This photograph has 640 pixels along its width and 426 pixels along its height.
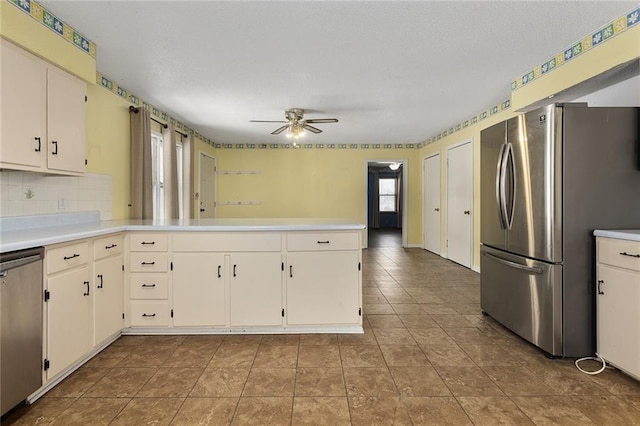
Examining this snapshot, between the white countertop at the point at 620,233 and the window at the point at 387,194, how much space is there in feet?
34.9

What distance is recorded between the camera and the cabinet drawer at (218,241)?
101 inches

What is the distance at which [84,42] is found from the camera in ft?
8.22

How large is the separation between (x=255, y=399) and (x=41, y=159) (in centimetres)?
211

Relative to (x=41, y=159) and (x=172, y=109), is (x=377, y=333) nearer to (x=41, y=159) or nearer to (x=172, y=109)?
(x=41, y=159)

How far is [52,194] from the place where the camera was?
8.20 ft

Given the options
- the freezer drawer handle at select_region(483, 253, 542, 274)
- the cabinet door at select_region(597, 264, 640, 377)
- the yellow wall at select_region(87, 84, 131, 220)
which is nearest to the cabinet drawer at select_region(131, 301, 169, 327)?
the yellow wall at select_region(87, 84, 131, 220)

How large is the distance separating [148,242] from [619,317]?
11.2ft

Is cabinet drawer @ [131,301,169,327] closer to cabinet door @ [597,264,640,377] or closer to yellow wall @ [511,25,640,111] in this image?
cabinet door @ [597,264,640,377]

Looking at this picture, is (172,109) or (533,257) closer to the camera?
(533,257)

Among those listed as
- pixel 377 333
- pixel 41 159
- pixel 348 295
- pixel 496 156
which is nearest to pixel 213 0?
pixel 41 159

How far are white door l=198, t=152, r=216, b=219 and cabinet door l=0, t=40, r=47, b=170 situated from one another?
12.9ft

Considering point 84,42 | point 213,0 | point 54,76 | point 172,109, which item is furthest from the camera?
point 172,109

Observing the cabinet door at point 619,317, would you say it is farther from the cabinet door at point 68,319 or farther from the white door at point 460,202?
the cabinet door at point 68,319

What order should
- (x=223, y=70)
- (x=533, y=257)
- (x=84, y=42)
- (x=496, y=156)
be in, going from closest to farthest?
1. (x=533, y=257)
2. (x=84, y=42)
3. (x=496, y=156)
4. (x=223, y=70)
